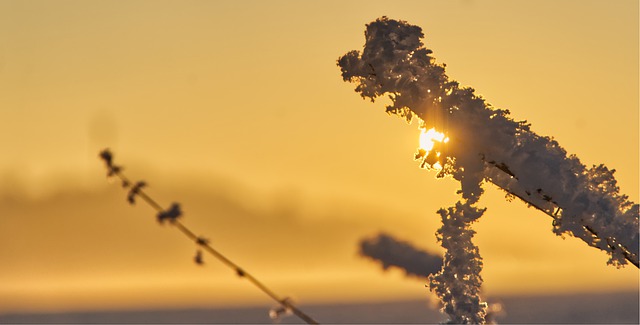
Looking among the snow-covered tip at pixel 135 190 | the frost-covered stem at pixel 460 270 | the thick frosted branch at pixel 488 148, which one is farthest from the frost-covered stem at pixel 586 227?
the snow-covered tip at pixel 135 190

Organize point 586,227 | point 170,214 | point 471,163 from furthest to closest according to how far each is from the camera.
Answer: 1. point 471,163
2. point 586,227
3. point 170,214

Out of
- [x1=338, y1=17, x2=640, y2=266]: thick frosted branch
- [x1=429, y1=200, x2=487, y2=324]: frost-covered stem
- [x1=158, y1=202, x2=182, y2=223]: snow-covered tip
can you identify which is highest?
[x1=338, y1=17, x2=640, y2=266]: thick frosted branch

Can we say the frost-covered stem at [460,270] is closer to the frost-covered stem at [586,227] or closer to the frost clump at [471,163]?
the frost clump at [471,163]

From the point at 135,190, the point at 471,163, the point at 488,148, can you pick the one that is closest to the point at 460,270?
the point at 471,163

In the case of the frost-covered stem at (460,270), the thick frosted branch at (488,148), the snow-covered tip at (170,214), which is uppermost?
the thick frosted branch at (488,148)

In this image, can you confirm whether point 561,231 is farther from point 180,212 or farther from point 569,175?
point 180,212

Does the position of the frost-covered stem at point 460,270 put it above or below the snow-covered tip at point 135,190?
above

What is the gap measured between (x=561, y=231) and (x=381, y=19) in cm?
809

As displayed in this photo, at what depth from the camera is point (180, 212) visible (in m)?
8.38

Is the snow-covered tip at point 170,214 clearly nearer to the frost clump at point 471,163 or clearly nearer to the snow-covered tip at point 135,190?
the snow-covered tip at point 135,190

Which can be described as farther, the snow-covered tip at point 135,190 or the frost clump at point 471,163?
the frost clump at point 471,163

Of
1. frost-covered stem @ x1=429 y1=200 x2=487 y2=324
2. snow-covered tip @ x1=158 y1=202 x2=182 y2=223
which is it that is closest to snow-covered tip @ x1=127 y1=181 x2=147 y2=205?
snow-covered tip @ x1=158 y1=202 x2=182 y2=223

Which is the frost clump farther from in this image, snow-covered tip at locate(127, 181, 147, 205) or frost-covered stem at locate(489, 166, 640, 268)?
snow-covered tip at locate(127, 181, 147, 205)

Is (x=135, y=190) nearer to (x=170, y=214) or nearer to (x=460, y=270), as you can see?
(x=170, y=214)
